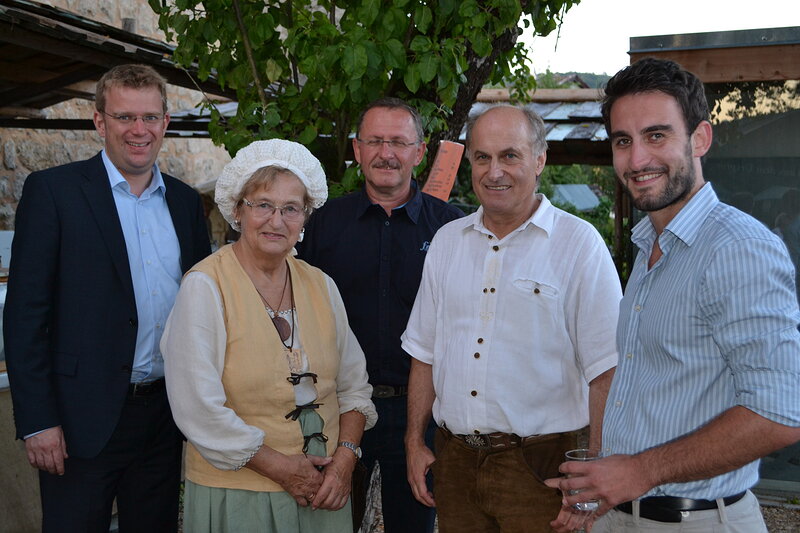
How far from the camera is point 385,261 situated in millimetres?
3086

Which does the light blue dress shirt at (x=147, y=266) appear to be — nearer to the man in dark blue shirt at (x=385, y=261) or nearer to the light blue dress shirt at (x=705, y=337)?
the man in dark blue shirt at (x=385, y=261)

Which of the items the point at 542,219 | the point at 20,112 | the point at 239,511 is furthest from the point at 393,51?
the point at 20,112

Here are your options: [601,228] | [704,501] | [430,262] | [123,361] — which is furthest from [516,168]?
[601,228]

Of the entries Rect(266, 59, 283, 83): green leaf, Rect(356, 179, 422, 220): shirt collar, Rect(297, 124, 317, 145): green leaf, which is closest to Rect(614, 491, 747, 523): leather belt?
Rect(356, 179, 422, 220): shirt collar

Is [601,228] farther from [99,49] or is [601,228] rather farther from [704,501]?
[704,501]

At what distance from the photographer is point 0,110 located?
653 cm

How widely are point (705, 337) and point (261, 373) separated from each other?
127cm

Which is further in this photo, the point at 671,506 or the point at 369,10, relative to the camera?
the point at 369,10

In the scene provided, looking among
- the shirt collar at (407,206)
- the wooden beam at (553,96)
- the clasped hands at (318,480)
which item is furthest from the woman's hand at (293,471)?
the wooden beam at (553,96)

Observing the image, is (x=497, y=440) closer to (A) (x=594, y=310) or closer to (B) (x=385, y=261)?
(A) (x=594, y=310)

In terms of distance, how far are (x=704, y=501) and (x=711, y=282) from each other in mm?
516

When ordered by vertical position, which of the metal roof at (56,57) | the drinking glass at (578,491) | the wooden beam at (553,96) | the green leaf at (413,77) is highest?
the wooden beam at (553,96)

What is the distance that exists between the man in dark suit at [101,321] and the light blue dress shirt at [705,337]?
5.36 ft

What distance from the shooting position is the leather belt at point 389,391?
9.98 ft
